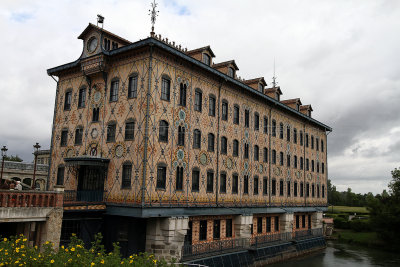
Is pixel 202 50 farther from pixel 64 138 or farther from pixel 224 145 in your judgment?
pixel 64 138

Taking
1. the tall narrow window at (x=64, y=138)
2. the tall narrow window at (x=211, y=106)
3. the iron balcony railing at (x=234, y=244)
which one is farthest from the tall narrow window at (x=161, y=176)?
the tall narrow window at (x=64, y=138)

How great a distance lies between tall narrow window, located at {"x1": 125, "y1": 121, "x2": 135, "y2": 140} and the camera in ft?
69.2

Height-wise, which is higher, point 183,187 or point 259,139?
point 259,139

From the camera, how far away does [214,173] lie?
25375 millimetres

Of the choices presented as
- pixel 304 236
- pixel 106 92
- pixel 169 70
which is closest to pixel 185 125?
pixel 169 70

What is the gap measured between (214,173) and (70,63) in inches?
491

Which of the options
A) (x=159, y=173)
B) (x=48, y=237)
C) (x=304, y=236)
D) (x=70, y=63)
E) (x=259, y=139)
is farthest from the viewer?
(x=304, y=236)

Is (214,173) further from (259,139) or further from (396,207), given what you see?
(396,207)

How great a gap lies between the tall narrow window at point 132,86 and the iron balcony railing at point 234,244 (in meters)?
9.43

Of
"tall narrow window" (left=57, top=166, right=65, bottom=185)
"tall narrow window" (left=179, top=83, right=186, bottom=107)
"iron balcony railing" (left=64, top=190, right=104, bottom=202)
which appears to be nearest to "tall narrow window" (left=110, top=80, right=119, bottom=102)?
"tall narrow window" (left=179, top=83, right=186, bottom=107)

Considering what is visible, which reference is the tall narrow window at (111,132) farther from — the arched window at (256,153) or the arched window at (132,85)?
the arched window at (256,153)

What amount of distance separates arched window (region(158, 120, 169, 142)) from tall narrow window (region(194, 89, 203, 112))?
3.31m

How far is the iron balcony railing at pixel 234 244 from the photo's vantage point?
2241 centimetres

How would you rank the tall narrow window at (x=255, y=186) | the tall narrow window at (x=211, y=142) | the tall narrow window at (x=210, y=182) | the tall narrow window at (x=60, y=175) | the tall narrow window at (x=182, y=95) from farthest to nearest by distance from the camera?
the tall narrow window at (x=255, y=186) → the tall narrow window at (x=211, y=142) → the tall narrow window at (x=60, y=175) → the tall narrow window at (x=210, y=182) → the tall narrow window at (x=182, y=95)
